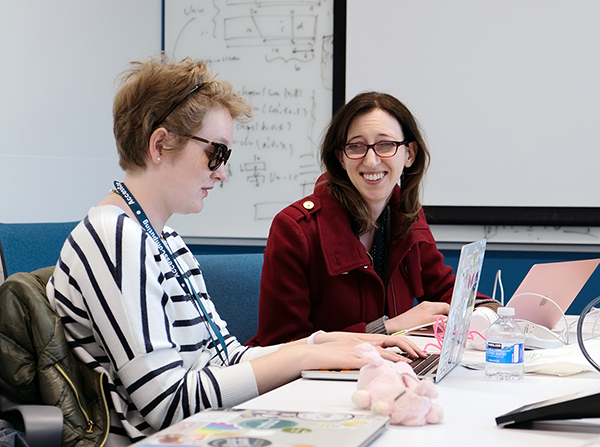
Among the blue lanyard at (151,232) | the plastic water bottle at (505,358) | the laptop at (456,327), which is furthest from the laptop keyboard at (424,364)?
the blue lanyard at (151,232)

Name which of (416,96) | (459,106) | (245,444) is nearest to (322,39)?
(416,96)

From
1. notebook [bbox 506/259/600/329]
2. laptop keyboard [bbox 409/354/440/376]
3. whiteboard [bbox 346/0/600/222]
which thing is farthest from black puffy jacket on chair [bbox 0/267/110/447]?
whiteboard [bbox 346/0/600/222]

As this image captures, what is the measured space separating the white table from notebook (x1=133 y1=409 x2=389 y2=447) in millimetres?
38

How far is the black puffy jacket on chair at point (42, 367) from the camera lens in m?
1.04

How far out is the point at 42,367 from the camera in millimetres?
1036

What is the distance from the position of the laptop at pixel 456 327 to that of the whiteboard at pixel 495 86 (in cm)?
214

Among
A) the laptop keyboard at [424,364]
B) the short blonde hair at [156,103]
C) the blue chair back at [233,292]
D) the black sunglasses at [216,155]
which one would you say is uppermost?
the short blonde hair at [156,103]

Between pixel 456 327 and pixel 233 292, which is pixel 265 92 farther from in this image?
pixel 456 327

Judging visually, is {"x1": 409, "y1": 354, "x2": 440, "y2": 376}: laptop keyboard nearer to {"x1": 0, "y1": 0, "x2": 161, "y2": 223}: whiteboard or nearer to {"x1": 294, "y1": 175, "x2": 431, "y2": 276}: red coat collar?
{"x1": 294, "y1": 175, "x2": 431, "y2": 276}: red coat collar

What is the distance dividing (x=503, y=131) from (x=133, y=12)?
7.27 ft

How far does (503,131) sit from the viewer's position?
3293 millimetres

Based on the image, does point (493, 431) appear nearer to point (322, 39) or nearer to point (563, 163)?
point (563, 163)

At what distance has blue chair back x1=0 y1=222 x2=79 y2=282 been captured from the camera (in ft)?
6.98

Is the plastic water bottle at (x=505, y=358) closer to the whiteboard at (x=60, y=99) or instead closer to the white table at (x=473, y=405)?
the white table at (x=473, y=405)
